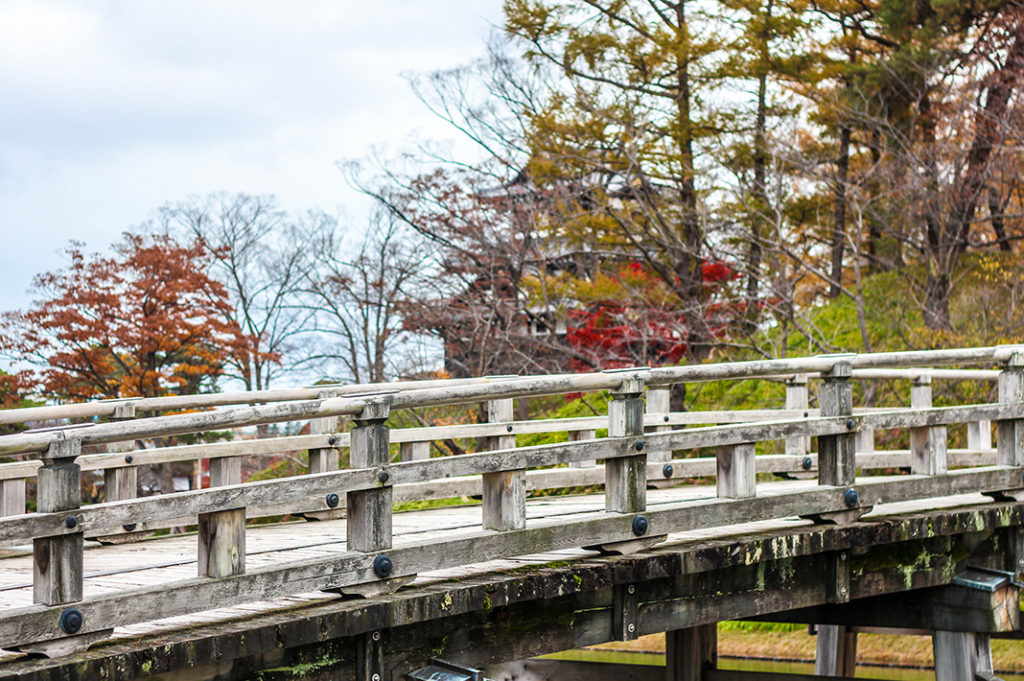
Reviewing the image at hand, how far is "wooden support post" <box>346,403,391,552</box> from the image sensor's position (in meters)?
4.98

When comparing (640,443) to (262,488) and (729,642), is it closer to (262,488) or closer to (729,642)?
(262,488)

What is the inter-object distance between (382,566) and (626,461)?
1529 mm

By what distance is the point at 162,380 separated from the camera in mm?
22359

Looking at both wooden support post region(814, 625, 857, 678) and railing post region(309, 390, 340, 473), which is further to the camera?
wooden support post region(814, 625, 857, 678)

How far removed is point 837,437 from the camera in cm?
691

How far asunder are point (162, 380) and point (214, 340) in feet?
4.22

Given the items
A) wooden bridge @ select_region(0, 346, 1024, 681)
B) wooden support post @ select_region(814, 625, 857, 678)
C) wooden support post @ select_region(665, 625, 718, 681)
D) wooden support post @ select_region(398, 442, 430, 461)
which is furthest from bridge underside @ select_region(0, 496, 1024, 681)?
wooden support post @ select_region(398, 442, 430, 461)

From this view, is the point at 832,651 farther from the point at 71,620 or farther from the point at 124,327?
the point at 124,327

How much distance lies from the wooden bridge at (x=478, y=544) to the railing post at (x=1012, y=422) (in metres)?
0.02

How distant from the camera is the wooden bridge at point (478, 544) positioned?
434cm

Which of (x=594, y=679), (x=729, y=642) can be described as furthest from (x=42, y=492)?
(x=729, y=642)

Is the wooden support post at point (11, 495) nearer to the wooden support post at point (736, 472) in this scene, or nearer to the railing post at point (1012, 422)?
the wooden support post at point (736, 472)

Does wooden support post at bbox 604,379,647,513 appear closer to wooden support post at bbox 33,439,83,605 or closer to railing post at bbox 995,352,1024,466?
wooden support post at bbox 33,439,83,605

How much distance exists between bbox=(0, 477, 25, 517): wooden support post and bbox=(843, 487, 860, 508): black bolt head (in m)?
5.17
